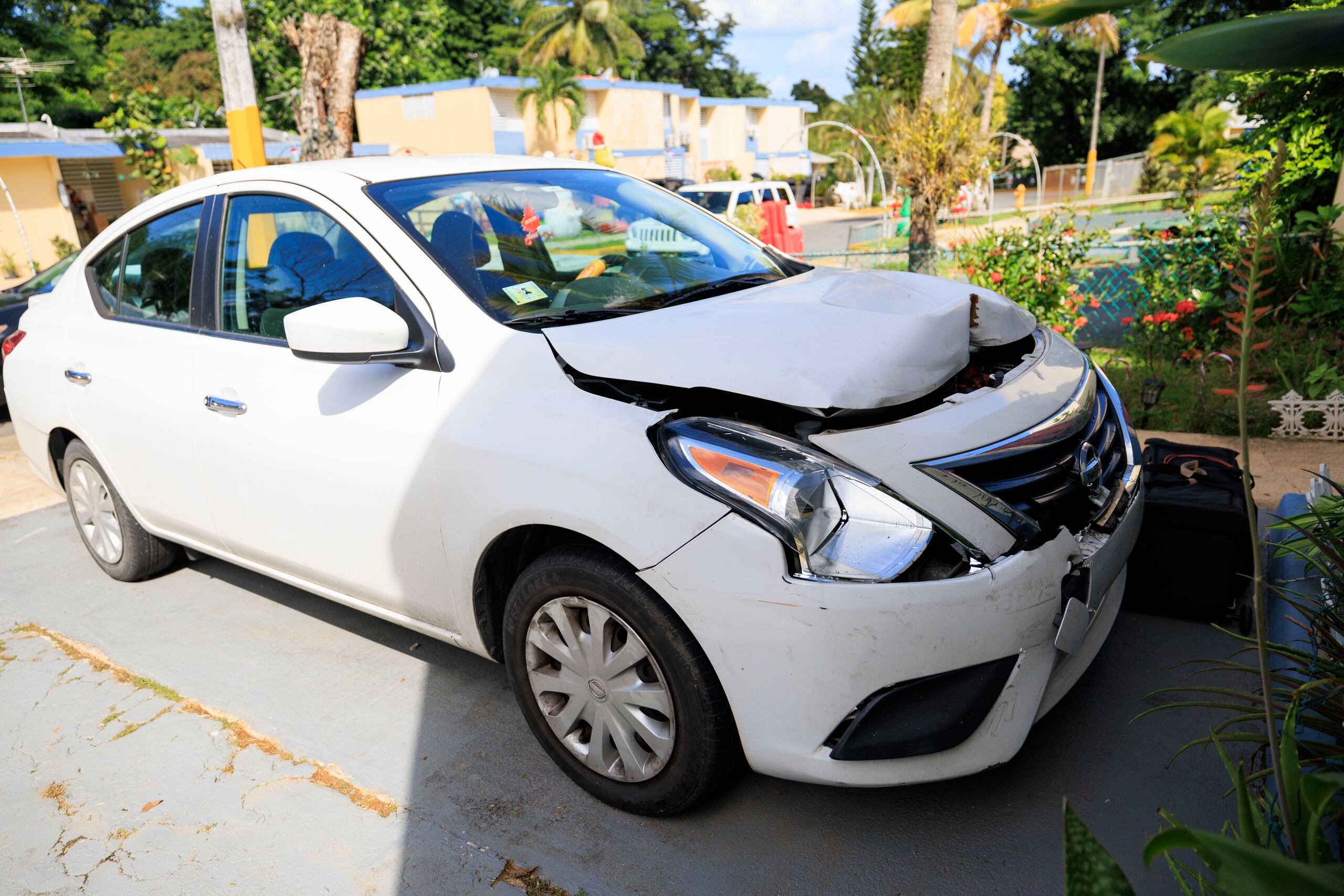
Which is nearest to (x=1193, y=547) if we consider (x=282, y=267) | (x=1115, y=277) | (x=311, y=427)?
(x=311, y=427)

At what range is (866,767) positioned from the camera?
2098mm

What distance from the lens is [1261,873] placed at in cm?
85

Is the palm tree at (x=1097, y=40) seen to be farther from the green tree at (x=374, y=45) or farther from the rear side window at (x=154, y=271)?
the rear side window at (x=154, y=271)

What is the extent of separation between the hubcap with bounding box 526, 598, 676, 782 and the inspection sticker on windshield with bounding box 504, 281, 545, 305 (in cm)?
94

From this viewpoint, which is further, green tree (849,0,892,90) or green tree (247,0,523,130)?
green tree (849,0,892,90)

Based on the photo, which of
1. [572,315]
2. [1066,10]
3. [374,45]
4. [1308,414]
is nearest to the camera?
[1066,10]

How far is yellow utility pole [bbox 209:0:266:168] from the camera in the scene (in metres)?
7.53

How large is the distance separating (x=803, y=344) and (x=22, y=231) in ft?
85.4

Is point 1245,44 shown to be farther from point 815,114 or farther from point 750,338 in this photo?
point 815,114

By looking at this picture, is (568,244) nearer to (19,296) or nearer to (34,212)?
(19,296)

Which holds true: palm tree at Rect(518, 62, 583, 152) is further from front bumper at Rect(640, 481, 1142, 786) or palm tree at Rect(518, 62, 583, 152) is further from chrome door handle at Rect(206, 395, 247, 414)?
front bumper at Rect(640, 481, 1142, 786)

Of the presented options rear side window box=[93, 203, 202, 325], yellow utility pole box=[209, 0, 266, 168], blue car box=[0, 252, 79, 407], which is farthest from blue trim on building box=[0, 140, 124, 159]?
rear side window box=[93, 203, 202, 325]

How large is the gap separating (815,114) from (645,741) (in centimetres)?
7235

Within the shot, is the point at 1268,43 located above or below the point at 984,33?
below
